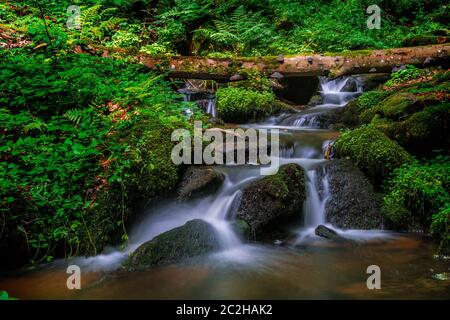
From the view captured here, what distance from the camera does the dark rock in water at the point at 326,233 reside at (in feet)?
17.2

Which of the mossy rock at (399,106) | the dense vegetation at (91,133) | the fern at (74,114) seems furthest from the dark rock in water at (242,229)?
the mossy rock at (399,106)

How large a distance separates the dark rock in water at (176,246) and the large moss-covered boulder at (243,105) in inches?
208

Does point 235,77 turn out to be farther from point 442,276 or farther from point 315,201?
point 442,276

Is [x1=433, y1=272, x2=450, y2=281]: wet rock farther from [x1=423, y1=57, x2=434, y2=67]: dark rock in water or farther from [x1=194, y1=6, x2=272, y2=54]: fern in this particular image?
[x1=194, y1=6, x2=272, y2=54]: fern

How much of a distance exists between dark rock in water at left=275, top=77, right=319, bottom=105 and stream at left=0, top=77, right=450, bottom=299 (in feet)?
18.3

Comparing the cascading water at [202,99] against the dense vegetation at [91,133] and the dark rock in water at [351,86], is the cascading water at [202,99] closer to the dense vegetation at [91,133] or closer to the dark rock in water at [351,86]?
the dense vegetation at [91,133]

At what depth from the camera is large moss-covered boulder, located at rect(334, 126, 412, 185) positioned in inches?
234

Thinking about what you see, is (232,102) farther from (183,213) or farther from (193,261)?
(193,261)

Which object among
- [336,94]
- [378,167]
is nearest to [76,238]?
[378,167]

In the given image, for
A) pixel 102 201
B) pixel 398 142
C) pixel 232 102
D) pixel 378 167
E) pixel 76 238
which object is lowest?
pixel 76 238

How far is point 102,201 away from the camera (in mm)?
4633

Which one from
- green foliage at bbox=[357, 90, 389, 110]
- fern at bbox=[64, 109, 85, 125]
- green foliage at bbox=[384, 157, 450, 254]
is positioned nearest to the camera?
green foliage at bbox=[384, 157, 450, 254]

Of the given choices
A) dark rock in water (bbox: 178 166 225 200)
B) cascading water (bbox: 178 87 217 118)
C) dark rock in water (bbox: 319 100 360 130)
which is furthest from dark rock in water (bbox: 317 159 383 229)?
cascading water (bbox: 178 87 217 118)
